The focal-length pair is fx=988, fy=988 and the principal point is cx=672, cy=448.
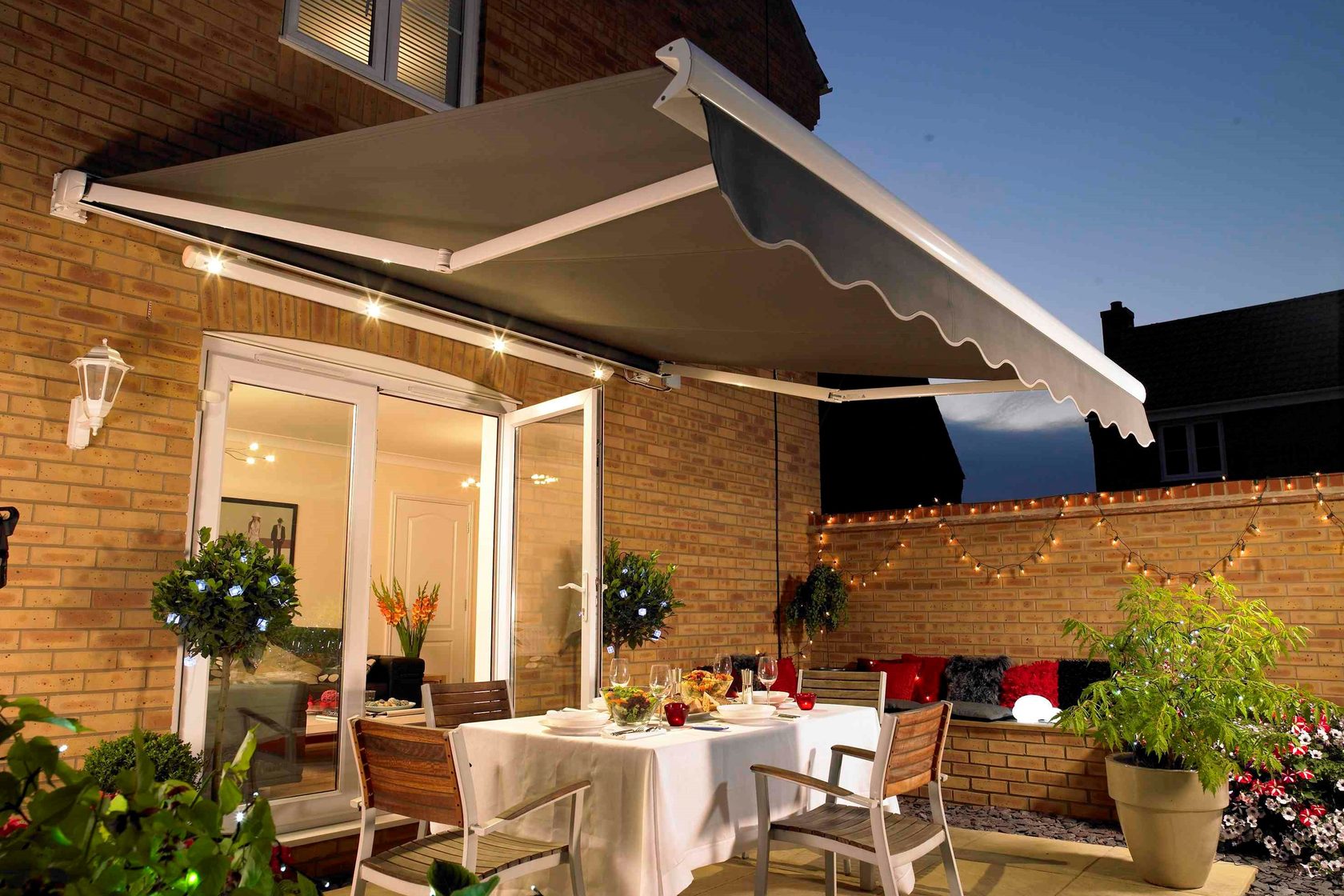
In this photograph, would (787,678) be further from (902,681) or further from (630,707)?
(630,707)

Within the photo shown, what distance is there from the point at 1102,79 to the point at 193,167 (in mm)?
21173

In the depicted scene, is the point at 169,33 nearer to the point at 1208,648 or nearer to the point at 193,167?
the point at 193,167

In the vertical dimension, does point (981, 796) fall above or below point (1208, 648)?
below

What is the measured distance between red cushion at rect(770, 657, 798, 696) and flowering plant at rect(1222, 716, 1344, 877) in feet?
11.5

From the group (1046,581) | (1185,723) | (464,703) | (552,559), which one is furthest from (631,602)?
(1046,581)

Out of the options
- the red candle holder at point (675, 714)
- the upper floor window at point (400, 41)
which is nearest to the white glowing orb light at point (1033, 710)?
the red candle holder at point (675, 714)

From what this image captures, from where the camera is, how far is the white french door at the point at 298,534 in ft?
17.2

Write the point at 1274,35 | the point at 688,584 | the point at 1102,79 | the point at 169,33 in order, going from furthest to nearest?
the point at 1102,79, the point at 1274,35, the point at 688,584, the point at 169,33

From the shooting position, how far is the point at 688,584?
833cm

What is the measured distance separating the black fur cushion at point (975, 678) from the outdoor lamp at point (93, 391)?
21.7 feet

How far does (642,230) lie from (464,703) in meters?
2.62

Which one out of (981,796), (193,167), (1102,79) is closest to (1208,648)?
(981,796)

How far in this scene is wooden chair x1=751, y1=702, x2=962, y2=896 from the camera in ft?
12.4

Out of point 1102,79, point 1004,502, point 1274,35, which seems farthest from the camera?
point 1102,79
